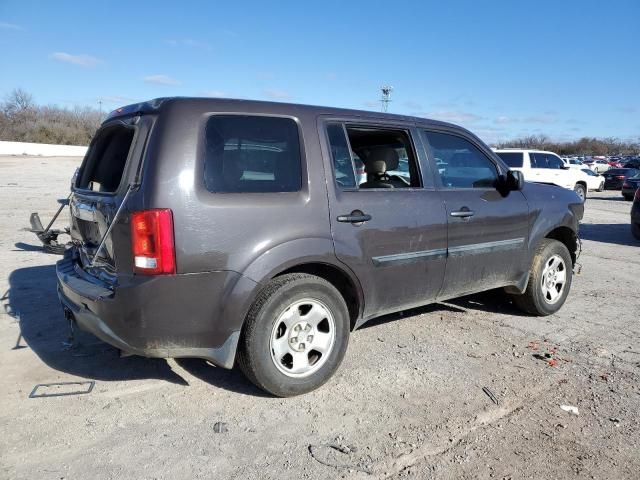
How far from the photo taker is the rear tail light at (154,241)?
288 cm

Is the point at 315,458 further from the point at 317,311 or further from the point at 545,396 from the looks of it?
the point at 545,396

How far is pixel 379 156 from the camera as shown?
171 inches

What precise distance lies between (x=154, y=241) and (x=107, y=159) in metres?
1.05

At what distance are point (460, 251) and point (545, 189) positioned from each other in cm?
153

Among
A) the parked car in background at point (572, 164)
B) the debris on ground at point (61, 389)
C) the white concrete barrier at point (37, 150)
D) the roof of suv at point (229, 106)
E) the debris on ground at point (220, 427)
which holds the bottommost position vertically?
the debris on ground at point (220, 427)

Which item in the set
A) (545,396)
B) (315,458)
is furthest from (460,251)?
(315,458)

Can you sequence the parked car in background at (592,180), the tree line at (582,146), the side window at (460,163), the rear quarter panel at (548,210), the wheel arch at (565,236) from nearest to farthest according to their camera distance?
the side window at (460,163)
the rear quarter panel at (548,210)
the wheel arch at (565,236)
the parked car in background at (592,180)
the tree line at (582,146)

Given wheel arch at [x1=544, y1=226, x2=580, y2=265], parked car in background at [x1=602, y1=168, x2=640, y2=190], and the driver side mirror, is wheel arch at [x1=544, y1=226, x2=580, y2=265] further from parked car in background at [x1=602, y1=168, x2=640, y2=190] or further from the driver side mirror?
parked car in background at [x1=602, y1=168, x2=640, y2=190]

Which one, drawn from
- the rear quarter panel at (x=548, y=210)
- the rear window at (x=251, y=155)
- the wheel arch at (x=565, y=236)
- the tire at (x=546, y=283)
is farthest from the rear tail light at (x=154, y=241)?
the wheel arch at (x=565, y=236)

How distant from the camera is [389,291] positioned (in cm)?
389

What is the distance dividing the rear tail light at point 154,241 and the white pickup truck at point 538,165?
16.4 meters

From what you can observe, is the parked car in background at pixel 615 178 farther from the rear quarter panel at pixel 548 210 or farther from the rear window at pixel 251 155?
the rear window at pixel 251 155

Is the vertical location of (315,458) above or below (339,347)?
below

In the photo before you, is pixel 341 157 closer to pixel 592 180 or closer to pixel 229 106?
pixel 229 106
